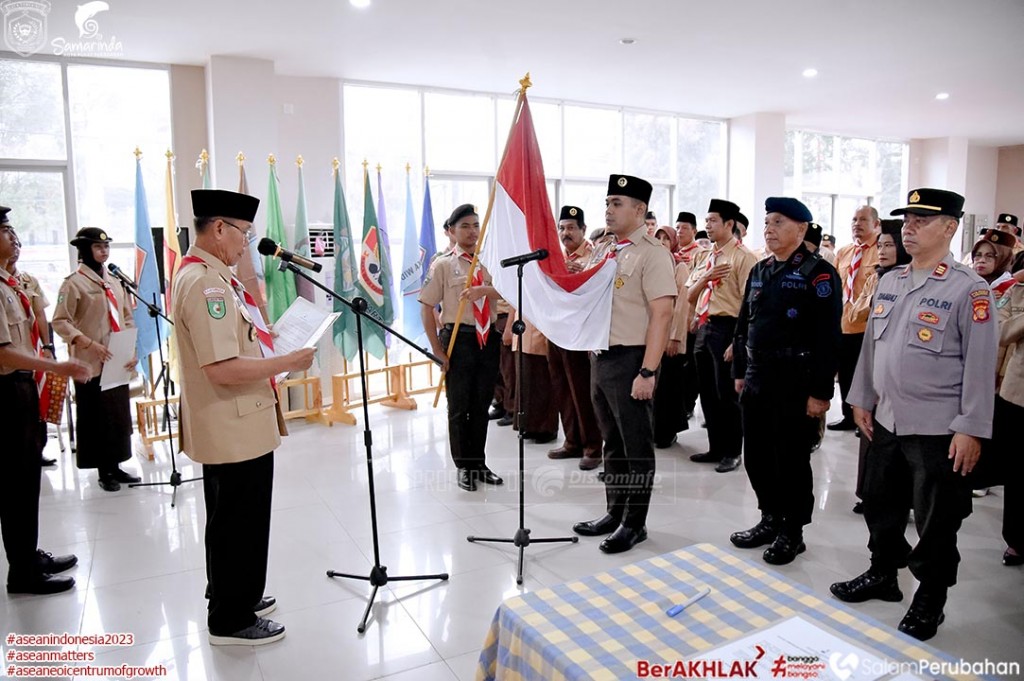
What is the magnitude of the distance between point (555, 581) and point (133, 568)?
1911 mm

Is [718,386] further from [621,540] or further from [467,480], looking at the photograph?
[467,480]

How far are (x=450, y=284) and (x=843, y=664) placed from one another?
3014mm

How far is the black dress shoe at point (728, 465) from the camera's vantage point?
14.4ft

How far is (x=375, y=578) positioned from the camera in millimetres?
2797

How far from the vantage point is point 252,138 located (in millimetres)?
6195

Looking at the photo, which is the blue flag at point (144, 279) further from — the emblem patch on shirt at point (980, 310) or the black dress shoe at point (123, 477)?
the emblem patch on shirt at point (980, 310)

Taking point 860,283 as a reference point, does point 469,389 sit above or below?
below

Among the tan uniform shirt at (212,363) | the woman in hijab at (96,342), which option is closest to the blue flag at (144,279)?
the woman in hijab at (96,342)

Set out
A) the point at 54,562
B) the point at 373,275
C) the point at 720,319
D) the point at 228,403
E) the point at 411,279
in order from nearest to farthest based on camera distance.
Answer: the point at 228,403 < the point at 54,562 < the point at 720,319 < the point at 373,275 < the point at 411,279

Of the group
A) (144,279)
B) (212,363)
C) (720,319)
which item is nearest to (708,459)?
(720,319)

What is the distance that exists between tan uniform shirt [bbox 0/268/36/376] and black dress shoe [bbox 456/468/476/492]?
2245mm

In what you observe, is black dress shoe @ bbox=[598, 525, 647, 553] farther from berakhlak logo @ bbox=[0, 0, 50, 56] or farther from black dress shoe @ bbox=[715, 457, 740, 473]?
berakhlak logo @ bbox=[0, 0, 50, 56]

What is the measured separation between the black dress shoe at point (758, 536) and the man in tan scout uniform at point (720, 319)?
1.11m

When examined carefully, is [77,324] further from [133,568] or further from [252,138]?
[252,138]
